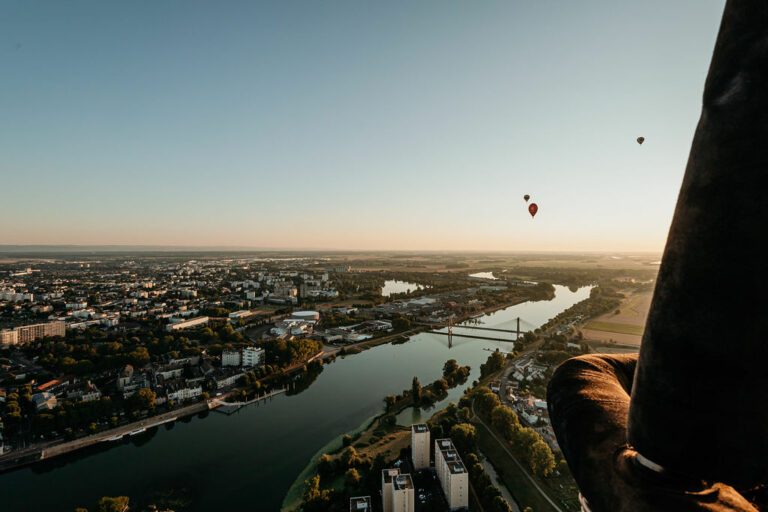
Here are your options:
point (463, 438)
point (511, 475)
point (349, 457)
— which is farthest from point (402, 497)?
point (511, 475)

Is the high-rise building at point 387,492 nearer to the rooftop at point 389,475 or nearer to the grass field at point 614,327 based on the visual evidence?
the rooftop at point 389,475

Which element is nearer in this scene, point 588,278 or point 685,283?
point 685,283

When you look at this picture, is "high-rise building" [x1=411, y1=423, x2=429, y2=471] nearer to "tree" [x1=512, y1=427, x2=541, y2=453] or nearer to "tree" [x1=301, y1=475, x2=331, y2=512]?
"tree" [x1=301, y1=475, x2=331, y2=512]

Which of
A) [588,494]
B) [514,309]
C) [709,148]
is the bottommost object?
[514,309]

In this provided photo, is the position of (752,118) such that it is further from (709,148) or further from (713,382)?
(713,382)

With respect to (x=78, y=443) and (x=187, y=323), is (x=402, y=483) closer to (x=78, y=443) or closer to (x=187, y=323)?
(x=78, y=443)

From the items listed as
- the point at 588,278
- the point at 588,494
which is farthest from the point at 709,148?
the point at 588,278
